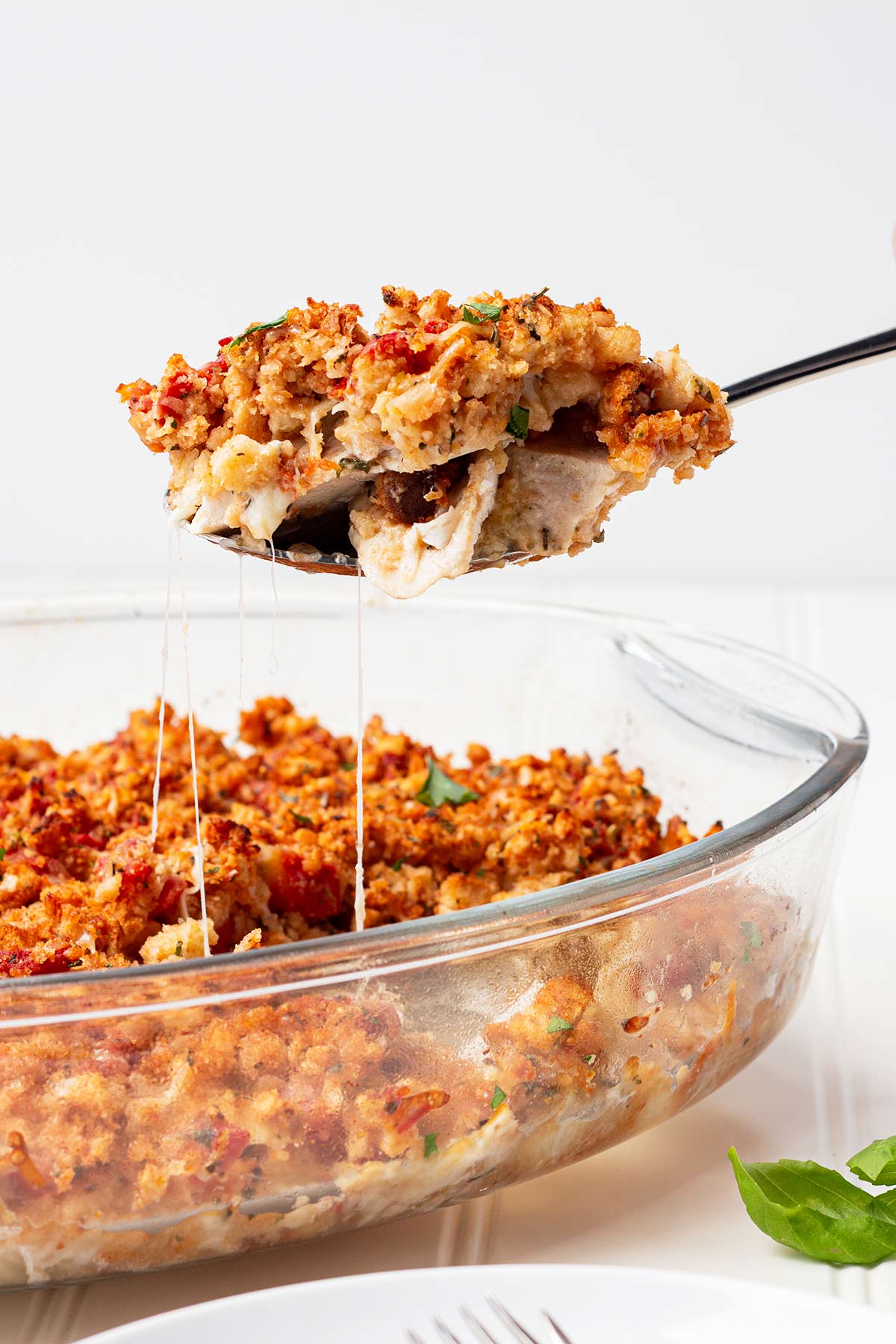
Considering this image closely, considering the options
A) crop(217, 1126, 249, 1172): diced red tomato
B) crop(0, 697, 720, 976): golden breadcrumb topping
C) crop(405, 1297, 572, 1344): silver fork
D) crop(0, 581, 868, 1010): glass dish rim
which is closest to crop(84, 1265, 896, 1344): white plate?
crop(405, 1297, 572, 1344): silver fork

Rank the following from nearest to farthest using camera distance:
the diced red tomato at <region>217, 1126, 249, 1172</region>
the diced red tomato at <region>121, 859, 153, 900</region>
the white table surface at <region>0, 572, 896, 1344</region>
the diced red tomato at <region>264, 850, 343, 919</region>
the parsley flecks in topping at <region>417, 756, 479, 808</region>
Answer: the diced red tomato at <region>217, 1126, 249, 1172</region>
the white table surface at <region>0, 572, 896, 1344</region>
the diced red tomato at <region>121, 859, 153, 900</region>
the diced red tomato at <region>264, 850, 343, 919</region>
the parsley flecks in topping at <region>417, 756, 479, 808</region>

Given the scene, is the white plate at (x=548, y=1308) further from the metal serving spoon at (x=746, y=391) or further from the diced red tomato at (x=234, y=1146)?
the metal serving spoon at (x=746, y=391)

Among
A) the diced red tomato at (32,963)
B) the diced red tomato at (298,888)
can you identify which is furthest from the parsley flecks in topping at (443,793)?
the diced red tomato at (32,963)

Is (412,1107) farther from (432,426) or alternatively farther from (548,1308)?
(432,426)

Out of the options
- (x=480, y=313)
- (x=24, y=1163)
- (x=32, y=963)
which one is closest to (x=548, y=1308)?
(x=24, y=1163)

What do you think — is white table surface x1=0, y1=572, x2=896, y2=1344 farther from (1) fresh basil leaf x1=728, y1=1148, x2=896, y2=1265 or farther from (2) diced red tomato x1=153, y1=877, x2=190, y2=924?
(2) diced red tomato x1=153, y1=877, x2=190, y2=924
